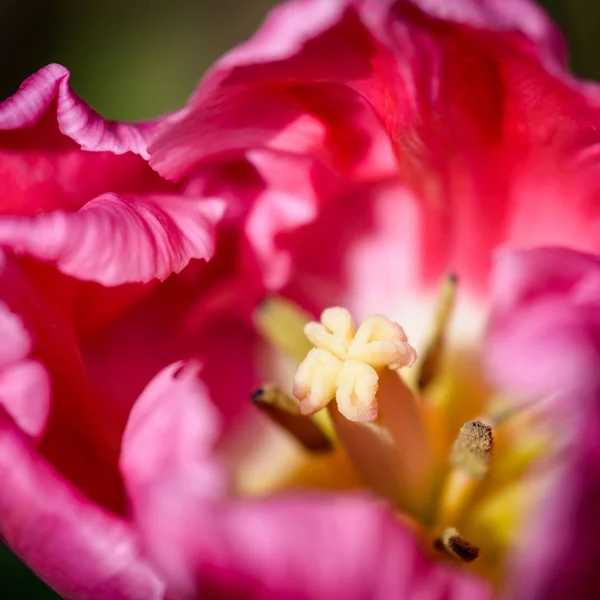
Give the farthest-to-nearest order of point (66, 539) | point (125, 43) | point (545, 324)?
point (125, 43) < point (545, 324) < point (66, 539)

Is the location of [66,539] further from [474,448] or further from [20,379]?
[474,448]

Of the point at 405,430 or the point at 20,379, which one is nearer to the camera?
the point at 20,379

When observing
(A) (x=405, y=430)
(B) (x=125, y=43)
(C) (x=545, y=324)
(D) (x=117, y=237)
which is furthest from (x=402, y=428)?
(B) (x=125, y=43)

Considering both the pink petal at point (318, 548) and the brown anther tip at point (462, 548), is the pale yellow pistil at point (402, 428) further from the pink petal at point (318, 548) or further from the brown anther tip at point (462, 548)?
the pink petal at point (318, 548)

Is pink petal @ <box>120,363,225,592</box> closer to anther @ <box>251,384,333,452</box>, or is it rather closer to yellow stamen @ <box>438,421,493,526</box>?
anther @ <box>251,384,333,452</box>

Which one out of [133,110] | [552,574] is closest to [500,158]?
[552,574]
